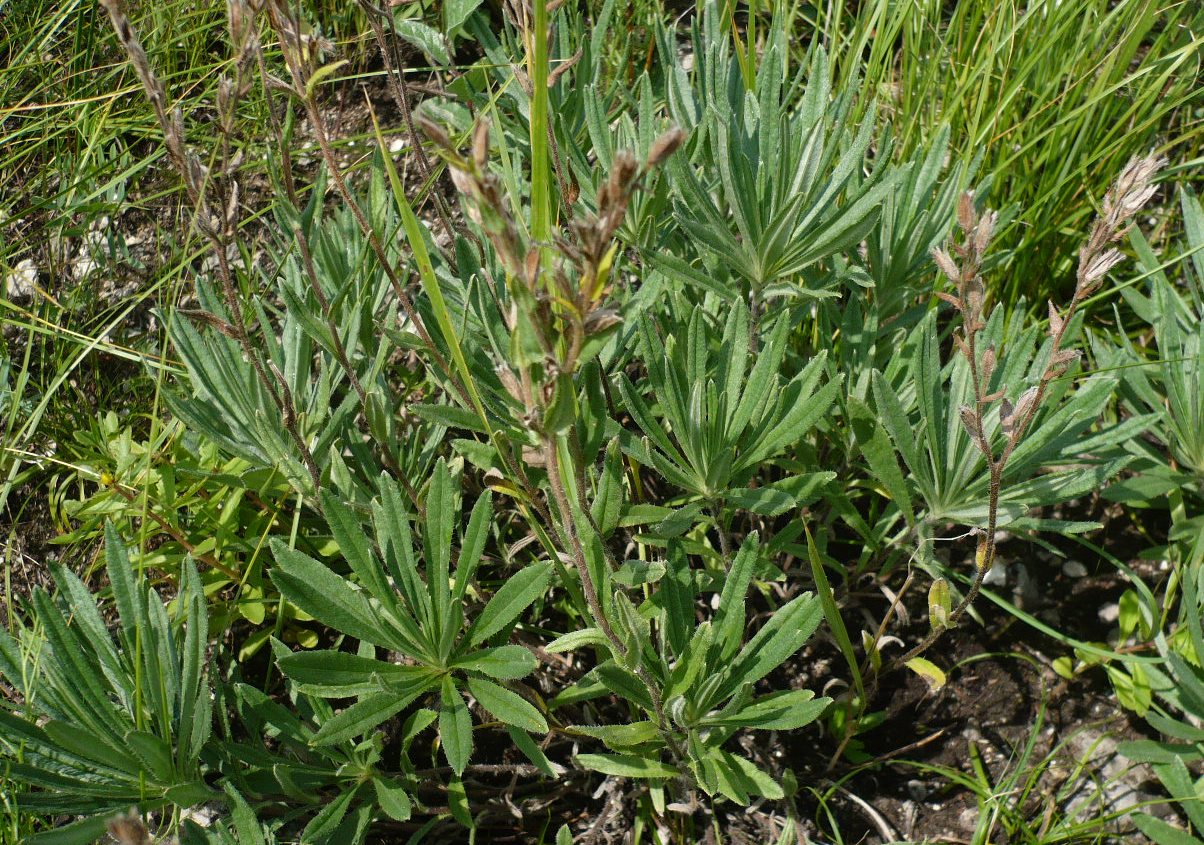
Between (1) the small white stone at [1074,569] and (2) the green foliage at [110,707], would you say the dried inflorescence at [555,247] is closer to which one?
(2) the green foliage at [110,707]

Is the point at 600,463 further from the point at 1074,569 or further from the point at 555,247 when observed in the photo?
the point at 555,247

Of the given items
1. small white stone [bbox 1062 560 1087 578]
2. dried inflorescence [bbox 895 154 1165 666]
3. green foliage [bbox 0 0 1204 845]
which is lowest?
small white stone [bbox 1062 560 1087 578]

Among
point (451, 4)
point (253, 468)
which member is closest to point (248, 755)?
point (253, 468)

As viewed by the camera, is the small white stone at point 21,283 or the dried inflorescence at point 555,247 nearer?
the dried inflorescence at point 555,247

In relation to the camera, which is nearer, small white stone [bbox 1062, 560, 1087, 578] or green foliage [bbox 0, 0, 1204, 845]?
green foliage [bbox 0, 0, 1204, 845]

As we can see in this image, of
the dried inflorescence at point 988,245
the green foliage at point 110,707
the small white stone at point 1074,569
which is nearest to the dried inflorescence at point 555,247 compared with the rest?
the dried inflorescence at point 988,245

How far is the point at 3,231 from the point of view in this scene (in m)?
3.38

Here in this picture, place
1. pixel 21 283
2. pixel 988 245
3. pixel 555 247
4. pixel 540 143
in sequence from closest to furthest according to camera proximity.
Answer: pixel 555 247, pixel 540 143, pixel 988 245, pixel 21 283

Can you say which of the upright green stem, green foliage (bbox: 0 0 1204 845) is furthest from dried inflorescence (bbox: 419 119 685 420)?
the upright green stem

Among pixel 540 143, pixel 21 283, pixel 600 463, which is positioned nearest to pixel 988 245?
pixel 540 143

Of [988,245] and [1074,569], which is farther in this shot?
[1074,569]

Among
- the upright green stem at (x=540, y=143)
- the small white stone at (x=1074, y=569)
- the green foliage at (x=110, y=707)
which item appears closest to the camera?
the upright green stem at (x=540, y=143)

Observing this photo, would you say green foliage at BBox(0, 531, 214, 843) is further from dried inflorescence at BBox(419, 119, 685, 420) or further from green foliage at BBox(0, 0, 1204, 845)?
dried inflorescence at BBox(419, 119, 685, 420)

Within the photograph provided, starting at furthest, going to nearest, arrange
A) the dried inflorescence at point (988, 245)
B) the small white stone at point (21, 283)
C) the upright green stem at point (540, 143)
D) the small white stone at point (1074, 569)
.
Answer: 1. the small white stone at point (21, 283)
2. the small white stone at point (1074, 569)
3. the dried inflorescence at point (988, 245)
4. the upright green stem at point (540, 143)
